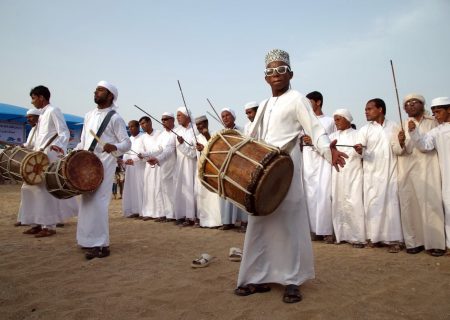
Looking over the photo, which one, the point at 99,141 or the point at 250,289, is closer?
the point at 250,289

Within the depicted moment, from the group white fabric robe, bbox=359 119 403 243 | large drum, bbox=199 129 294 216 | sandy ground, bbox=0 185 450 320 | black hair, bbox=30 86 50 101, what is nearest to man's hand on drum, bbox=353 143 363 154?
white fabric robe, bbox=359 119 403 243

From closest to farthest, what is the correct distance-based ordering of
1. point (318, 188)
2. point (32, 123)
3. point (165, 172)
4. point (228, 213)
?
1. point (318, 188)
2. point (32, 123)
3. point (228, 213)
4. point (165, 172)

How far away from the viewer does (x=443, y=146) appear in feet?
15.9

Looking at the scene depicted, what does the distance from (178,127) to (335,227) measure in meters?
4.05

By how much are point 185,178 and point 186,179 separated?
0.12 feet

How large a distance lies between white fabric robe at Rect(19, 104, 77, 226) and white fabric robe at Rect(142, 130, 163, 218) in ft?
7.59

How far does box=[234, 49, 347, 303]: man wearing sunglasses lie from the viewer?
321 cm

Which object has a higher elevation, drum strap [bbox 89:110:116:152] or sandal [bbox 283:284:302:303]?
drum strap [bbox 89:110:116:152]

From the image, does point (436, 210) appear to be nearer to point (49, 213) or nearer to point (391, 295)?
point (391, 295)

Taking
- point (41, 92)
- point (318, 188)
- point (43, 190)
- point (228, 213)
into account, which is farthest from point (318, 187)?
point (41, 92)

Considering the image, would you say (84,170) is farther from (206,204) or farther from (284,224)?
(206,204)

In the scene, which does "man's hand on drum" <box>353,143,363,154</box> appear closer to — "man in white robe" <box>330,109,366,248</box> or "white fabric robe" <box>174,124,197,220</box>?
"man in white robe" <box>330,109,366,248</box>

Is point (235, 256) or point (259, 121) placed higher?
point (259, 121)

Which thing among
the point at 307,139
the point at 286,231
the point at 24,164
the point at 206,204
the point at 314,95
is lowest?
the point at 286,231
